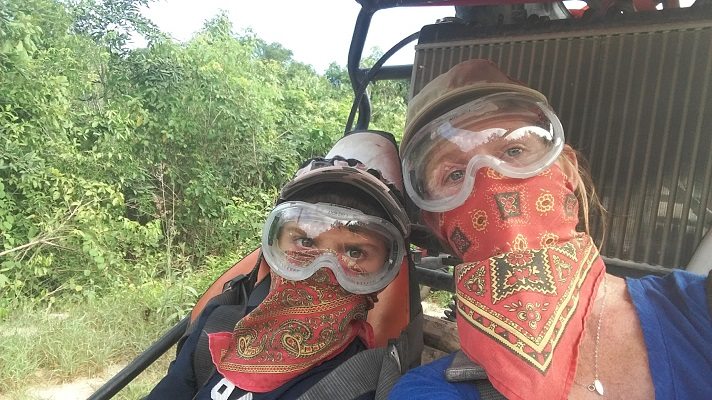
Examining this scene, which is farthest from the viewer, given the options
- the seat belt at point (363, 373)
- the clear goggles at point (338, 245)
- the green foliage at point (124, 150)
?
the green foliage at point (124, 150)

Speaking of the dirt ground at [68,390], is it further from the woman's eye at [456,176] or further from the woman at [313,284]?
the woman's eye at [456,176]

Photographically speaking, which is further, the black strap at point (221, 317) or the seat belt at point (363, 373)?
the black strap at point (221, 317)

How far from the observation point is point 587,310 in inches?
40.7

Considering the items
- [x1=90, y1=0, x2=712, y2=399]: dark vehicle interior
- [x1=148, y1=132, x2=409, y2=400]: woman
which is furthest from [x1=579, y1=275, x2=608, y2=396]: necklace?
[x1=148, y1=132, x2=409, y2=400]: woman

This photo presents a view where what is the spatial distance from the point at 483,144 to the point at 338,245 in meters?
0.49

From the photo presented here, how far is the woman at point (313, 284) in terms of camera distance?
4.70 feet

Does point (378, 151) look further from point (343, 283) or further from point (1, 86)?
point (1, 86)

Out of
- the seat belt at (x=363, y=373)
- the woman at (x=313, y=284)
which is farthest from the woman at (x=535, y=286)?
the woman at (x=313, y=284)

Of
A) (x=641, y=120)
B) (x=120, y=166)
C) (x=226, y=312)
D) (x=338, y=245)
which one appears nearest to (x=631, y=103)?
(x=641, y=120)

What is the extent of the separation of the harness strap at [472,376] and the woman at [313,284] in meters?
0.40

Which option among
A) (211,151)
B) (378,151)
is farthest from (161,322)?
(378,151)

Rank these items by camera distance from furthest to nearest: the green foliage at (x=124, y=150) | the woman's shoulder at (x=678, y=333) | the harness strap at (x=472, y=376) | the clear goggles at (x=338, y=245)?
the green foliage at (x=124, y=150)
the clear goggles at (x=338, y=245)
the harness strap at (x=472, y=376)
the woman's shoulder at (x=678, y=333)

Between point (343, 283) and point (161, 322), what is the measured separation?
3.35 meters

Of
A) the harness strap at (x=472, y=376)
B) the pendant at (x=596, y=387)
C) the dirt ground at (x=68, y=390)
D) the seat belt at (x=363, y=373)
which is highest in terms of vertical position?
the pendant at (x=596, y=387)
